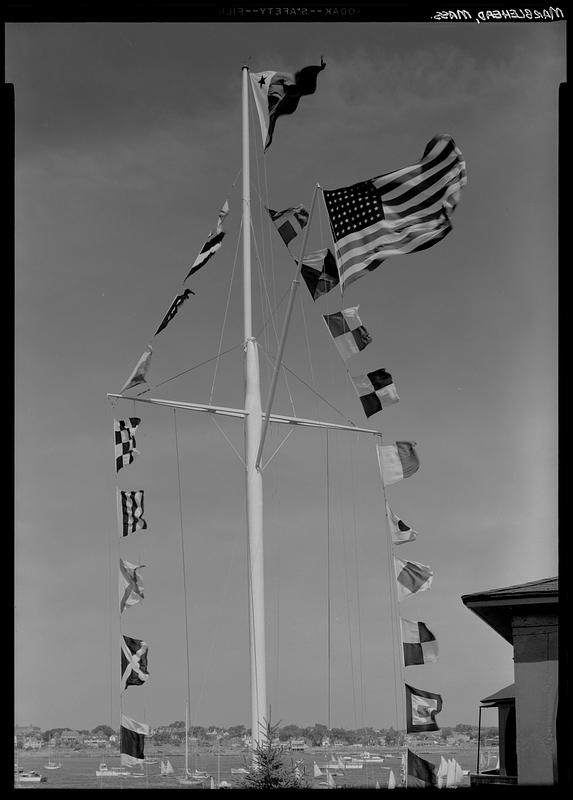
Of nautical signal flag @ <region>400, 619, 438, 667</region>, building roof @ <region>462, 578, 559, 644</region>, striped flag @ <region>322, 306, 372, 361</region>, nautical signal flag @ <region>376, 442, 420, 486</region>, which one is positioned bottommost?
nautical signal flag @ <region>400, 619, 438, 667</region>

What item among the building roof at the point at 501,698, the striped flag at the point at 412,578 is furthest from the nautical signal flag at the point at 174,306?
the building roof at the point at 501,698

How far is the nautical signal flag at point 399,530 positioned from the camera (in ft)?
45.1

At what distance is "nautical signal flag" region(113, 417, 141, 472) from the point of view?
17297 millimetres

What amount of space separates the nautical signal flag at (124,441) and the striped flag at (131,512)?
30.4 inches

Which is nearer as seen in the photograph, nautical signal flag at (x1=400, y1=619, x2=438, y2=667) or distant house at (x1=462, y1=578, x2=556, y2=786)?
distant house at (x1=462, y1=578, x2=556, y2=786)

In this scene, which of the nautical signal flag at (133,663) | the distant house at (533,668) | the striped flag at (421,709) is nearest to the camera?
the distant house at (533,668)

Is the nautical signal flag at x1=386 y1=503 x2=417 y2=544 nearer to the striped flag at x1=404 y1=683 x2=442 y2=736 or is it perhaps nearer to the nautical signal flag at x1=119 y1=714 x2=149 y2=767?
the striped flag at x1=404 y1=683 x2=442 y2=736

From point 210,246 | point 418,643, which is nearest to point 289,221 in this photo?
point 210,246

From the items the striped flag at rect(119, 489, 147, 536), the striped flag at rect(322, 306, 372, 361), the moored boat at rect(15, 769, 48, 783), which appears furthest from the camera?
the striped flag at rect(119, 489, 147, 536)

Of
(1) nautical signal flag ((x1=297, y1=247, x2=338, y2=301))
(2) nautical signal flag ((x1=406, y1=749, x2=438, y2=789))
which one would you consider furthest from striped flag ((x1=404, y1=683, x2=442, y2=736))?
(1) nautical signal flag ((x1=297, y1=247, x2=338, y2=301))

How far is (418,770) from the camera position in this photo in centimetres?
1224

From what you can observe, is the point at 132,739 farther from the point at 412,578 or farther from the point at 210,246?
the point at 210,246

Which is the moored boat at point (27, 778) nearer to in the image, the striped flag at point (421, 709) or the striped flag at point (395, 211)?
the striped flag at point (421, 709)

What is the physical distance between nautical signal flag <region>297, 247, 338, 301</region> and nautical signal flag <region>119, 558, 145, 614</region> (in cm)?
524
